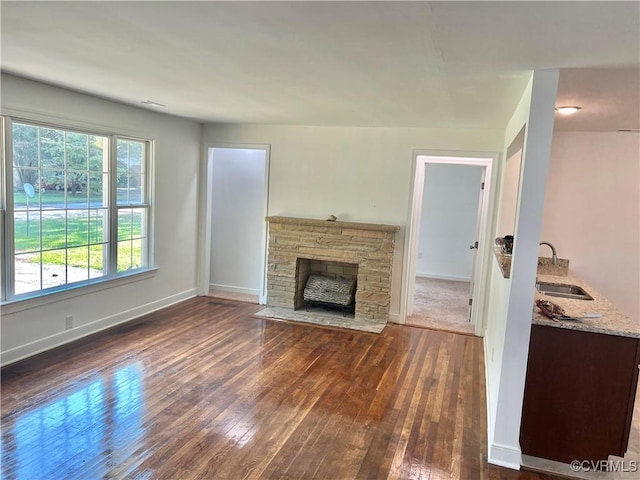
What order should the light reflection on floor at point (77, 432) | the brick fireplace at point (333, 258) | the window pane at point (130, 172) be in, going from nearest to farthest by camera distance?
the light reflection on floor at point (77, 432) < the window pane at point (130, 172) < the brick fireplace at point (333, 258)

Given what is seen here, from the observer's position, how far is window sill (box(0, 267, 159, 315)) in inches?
144

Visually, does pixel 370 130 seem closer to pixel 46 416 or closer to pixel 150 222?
pixel 150 222

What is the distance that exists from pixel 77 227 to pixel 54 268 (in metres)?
0.44

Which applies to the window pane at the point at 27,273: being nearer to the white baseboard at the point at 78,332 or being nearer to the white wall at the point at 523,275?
the white baseboard at the point at 78,332

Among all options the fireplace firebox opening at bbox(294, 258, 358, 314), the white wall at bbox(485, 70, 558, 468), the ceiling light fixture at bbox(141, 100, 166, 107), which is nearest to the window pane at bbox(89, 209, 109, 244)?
the ceiling light fixture at bbox(141, 100, 166, 107)

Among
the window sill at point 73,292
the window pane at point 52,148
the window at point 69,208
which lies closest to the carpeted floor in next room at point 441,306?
the window sill at point 73,292

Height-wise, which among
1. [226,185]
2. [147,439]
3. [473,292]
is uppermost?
[226,185]

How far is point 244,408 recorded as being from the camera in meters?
3.15

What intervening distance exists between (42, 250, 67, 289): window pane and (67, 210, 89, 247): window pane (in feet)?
0.49

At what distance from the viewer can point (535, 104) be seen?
96.8 inches

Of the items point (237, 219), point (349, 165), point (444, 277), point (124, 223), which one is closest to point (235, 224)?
point (237, 219)

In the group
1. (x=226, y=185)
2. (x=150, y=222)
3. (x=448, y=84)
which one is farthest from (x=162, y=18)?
(x=226, y=185)

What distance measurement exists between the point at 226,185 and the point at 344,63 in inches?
164

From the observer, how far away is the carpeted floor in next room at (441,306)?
543 cm
